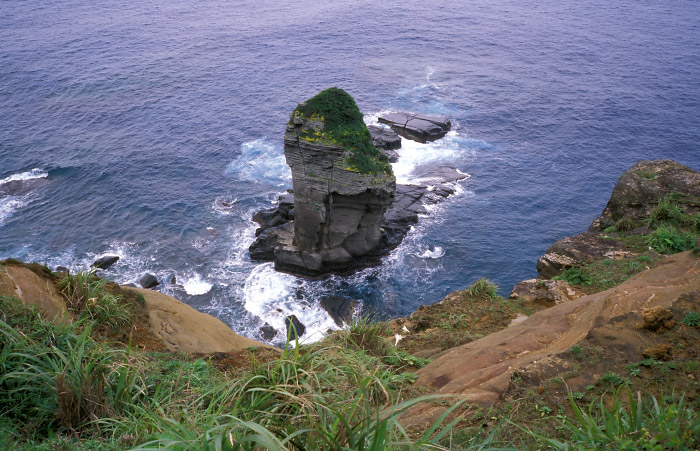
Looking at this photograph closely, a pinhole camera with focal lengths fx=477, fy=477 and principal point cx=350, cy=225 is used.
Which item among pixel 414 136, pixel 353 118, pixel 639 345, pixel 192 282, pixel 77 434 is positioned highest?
pixel 77 434

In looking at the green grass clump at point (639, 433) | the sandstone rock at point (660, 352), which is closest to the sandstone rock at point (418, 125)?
the sandstone rock at point (660, 352)

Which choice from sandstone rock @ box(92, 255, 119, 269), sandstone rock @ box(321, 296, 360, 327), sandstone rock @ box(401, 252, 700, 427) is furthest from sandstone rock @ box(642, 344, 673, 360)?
sandstone rock @ box(92, 255, 119, 269)

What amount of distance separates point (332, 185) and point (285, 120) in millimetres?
22246

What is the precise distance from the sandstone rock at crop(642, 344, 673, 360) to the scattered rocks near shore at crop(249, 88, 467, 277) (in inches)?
822

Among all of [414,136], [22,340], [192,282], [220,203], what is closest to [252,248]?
[192,282]

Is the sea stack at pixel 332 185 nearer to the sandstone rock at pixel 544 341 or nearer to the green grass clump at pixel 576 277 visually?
the green grass clump at pixel 576 277

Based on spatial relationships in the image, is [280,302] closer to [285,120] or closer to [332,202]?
[332,202]

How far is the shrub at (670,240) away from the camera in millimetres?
16406

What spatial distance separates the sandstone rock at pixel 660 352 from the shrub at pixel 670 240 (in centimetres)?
1080

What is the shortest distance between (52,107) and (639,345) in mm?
55465

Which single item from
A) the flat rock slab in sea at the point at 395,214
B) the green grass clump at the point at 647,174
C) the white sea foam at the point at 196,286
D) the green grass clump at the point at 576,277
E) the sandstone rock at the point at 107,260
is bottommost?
the white sea foam at the point at 196,286

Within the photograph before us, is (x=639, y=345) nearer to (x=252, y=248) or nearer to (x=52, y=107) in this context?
(x=252, y=248)

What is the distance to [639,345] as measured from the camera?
7.96 m

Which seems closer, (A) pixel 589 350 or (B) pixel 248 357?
(A) pixel 589 350
